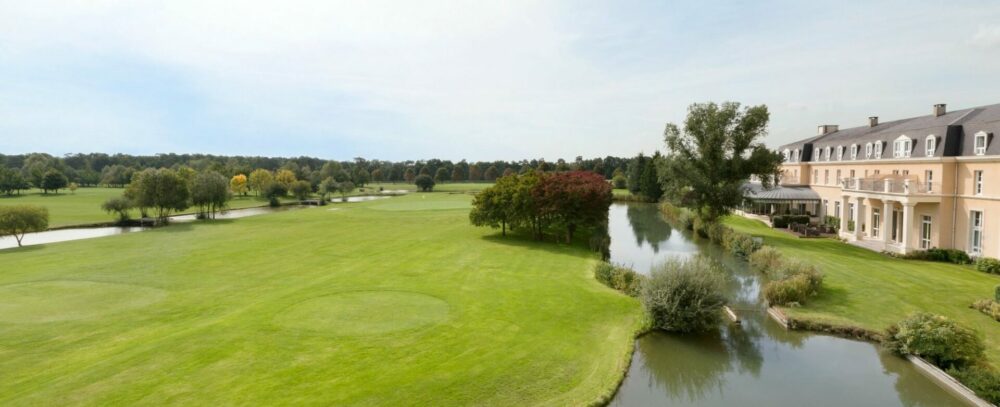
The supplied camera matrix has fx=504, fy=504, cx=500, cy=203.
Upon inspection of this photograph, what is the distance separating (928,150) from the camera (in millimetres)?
28062

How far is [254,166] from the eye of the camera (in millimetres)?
147250

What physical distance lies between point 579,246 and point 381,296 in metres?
16.8

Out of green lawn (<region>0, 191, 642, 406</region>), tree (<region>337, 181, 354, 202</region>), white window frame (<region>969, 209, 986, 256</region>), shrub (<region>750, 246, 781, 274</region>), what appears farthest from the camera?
tree (<region>337, 181, 354, 202</region>)

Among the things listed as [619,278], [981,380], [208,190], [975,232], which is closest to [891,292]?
[981,380]

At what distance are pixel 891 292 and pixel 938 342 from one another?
266 inches

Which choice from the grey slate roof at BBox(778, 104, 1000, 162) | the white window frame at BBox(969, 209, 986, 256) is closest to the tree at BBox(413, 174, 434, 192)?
the grey slate roof at BBox(778, 104, 1000, 162)

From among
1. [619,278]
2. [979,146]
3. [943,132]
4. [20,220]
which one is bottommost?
[619,278]

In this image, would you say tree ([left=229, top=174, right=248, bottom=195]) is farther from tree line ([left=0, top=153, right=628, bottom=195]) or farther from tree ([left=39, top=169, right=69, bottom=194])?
tree ([left=39, top=169, right=69, bottom=194])

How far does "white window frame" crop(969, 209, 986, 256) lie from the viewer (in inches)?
956

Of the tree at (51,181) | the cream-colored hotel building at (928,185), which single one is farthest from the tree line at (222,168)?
the cream-colored hotel building at (928,185)

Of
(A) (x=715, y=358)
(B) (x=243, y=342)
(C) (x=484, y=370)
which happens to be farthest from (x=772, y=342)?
Answer: (B) (x=243, y=342)

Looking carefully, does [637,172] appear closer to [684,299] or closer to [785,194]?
[785,194]

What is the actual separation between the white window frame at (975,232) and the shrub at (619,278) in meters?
17.6

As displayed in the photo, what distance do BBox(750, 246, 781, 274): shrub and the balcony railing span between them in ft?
27.2
